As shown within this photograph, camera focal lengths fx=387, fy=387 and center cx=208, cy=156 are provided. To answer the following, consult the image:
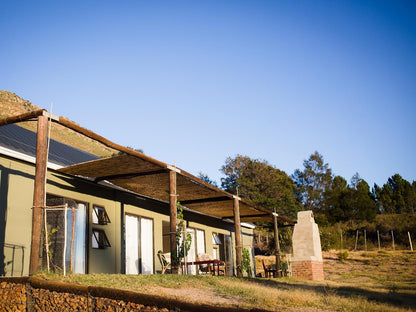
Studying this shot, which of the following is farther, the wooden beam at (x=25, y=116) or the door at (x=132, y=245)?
the door at (x=132, y=245)

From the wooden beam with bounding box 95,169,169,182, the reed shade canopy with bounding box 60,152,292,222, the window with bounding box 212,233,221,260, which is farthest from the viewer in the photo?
the window with bounding box 212,233,221,260

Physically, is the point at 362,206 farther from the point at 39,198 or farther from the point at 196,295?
the point at 39,198

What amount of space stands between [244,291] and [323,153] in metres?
39.0

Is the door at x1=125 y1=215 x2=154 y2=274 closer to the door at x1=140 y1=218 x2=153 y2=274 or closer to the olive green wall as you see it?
the door at x1=140 y1=218 x2=153 y2=274

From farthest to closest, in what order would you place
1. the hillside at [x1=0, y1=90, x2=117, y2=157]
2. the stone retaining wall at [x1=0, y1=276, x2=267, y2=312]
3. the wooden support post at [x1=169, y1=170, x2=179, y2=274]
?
the hillside at [x1=0, y1=90, x2=117, y2=157], the wooden support post at [x1=169, y1=170, x2=179, y2=274], the stone retaining wall at [x1=0, y1=276, x2=267, y2=312]

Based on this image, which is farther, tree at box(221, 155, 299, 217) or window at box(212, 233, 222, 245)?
tree at box(221, 155, 299, 217)

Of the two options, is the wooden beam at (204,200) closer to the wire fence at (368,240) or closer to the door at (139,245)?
the door at (139,245)

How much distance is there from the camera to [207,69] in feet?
49.9

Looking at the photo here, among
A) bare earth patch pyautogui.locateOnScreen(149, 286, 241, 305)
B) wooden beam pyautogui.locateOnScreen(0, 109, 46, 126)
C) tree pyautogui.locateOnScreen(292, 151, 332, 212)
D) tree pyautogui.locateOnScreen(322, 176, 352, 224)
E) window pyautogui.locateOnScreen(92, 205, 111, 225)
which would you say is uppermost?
tree pyautogui.locateOnScreen(292, 151, 332, 212)

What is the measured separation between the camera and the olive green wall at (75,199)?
26.8 ft

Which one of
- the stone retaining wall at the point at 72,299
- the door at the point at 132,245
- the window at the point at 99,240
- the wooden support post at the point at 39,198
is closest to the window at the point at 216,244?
the door at the point at 132,245

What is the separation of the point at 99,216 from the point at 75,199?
105 cm

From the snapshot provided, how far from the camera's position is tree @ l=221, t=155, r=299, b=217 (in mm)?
34594

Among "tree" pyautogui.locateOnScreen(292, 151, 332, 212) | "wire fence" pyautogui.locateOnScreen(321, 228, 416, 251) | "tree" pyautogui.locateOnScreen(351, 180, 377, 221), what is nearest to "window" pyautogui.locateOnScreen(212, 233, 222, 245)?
"wire fence" pyautogui.locateOnScreen(321, 228, 416, 251)
